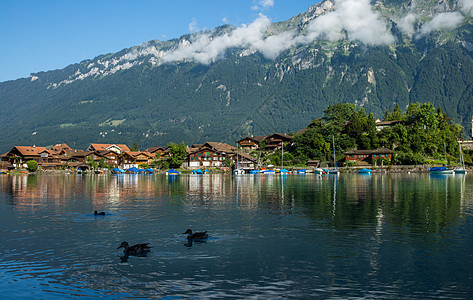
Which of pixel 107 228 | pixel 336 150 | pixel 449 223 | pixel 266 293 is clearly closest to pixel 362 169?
pixel 336 150

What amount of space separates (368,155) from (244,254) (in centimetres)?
13565

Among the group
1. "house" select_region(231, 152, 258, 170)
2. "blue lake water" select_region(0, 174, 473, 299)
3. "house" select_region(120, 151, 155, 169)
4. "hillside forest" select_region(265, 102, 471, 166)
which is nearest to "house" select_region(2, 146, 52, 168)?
"house" select_region(120, 151, 155, 169)

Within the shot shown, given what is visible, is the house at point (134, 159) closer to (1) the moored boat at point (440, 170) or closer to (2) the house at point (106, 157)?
(2) the house at point (106, 157)

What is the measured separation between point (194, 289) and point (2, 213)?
29635 mm

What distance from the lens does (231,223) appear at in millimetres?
33688

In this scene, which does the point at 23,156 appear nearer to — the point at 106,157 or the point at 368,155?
the point at 106,157

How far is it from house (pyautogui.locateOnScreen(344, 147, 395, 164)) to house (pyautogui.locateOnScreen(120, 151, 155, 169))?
287ft

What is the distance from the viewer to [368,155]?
151500mm

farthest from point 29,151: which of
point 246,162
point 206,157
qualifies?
point 246,162

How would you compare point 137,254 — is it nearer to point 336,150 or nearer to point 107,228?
point 107,228

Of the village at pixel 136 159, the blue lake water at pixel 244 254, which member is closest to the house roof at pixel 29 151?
the village at pixel 136 159

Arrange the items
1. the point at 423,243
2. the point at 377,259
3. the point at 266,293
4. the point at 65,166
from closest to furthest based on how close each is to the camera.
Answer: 1. the point at 266,293
2. the point at 377,259
3. the point at 423,243
4. the point at 65,166

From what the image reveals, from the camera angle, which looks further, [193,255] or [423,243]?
[423,243]

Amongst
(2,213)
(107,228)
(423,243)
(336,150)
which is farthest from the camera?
(336,150)
